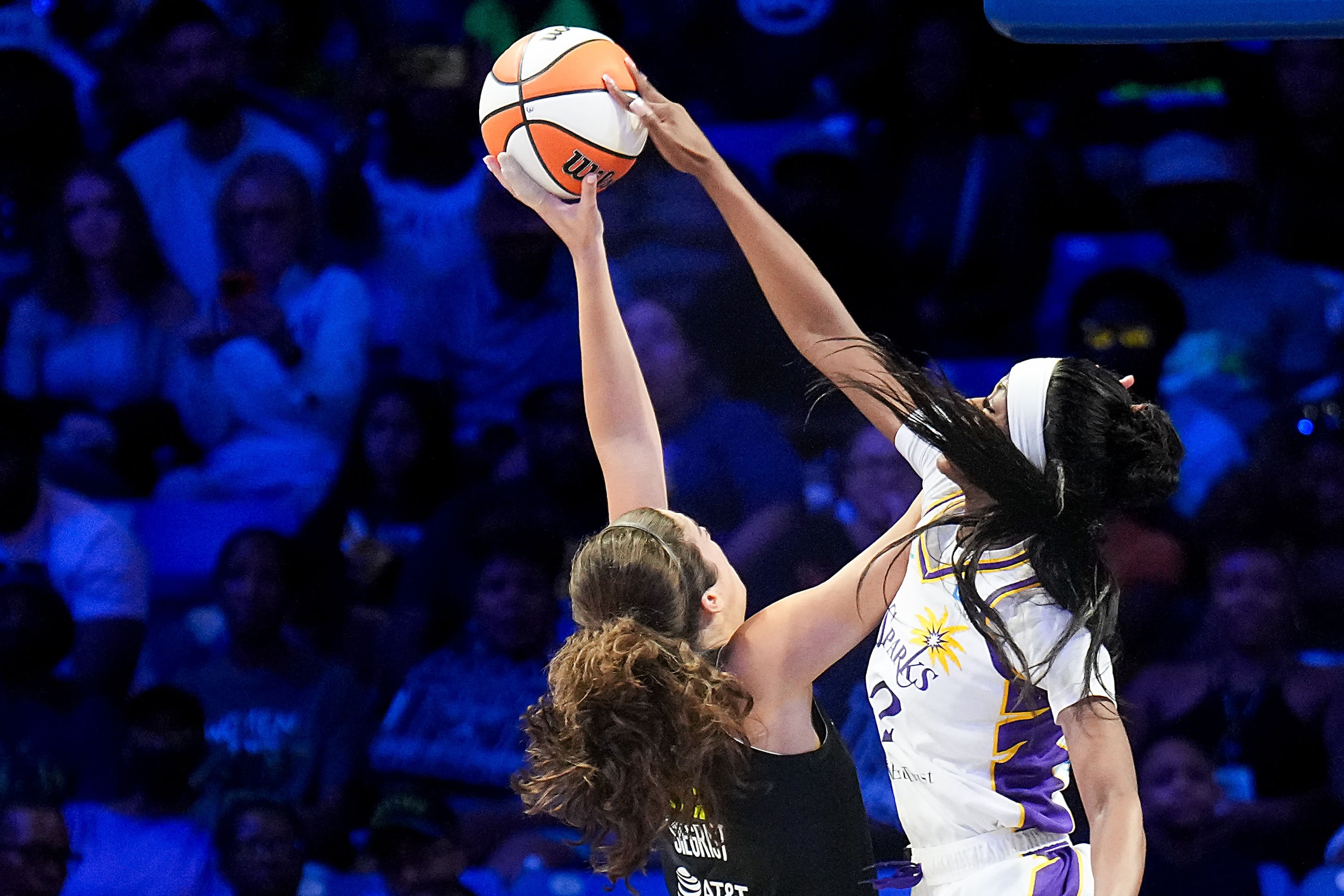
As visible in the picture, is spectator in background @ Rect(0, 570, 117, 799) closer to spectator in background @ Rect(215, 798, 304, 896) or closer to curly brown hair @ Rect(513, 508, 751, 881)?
spectator in background @ Rect(215, 798, 304, 896)

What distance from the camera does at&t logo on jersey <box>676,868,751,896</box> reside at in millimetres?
1998

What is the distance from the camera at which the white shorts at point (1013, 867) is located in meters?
2.02

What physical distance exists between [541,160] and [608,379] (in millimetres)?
450

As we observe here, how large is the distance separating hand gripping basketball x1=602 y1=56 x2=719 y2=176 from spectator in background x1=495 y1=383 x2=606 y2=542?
1.81 meters

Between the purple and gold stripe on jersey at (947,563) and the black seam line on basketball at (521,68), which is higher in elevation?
the black seam line on basketball at (521,68)

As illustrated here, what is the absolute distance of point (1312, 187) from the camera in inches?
165

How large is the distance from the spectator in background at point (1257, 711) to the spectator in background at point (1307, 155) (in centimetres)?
100

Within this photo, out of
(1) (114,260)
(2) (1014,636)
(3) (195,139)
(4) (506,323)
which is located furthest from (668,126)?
(1) (114,260)

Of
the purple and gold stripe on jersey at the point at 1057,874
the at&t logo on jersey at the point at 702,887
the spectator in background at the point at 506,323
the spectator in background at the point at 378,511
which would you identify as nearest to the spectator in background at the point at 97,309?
the spectator in background at the point at 378,511

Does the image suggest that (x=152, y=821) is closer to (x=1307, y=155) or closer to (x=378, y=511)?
(x=378, y=511)

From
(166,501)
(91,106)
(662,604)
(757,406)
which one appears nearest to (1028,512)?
(662,604)

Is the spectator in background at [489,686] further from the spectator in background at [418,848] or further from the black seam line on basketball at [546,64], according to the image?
the black seam line on basketball at [546,64]

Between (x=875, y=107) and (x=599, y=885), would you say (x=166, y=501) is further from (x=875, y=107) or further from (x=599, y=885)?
(x=875, y=107)

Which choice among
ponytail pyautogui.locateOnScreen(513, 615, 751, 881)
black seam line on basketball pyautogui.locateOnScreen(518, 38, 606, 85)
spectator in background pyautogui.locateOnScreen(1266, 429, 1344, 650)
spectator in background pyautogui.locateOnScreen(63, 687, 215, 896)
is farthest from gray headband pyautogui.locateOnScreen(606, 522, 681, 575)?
spectator in background pyautogui.locateOnScreen(63, 687, 215, 896)
